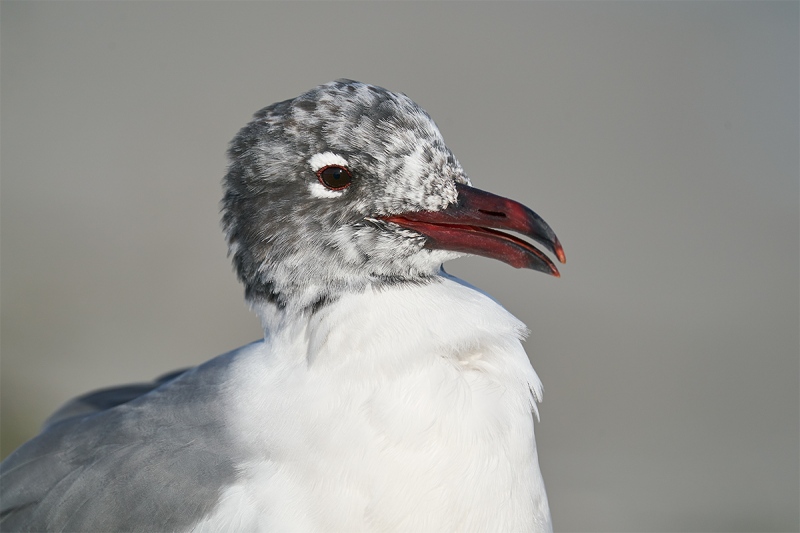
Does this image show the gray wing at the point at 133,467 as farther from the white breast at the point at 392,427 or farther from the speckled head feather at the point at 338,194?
the speckled head feather at the point at 338,194

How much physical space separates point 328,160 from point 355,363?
553 millimetres

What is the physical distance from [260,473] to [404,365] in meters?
0.49

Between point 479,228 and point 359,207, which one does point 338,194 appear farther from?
point 479,228

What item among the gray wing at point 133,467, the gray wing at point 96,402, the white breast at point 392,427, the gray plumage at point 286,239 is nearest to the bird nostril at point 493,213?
the gray plumage at point 286,239

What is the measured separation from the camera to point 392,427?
196cm

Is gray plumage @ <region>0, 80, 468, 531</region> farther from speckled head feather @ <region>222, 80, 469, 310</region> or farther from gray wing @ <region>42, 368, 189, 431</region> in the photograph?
gray wing @ <region>42, 368, 189, 431</region>

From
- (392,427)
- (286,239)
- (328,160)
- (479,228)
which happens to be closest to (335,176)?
(328,160)

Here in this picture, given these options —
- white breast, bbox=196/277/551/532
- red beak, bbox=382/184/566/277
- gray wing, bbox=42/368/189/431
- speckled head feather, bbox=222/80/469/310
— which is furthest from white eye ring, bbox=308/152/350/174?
gray wing, bbox=42/368/189/431

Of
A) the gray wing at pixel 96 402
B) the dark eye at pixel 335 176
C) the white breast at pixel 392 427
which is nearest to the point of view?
the white breast at pixel 392 427

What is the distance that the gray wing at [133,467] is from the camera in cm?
208

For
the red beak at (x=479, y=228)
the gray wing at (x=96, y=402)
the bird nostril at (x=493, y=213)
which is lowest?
the gray wing at (x=96, y=402)

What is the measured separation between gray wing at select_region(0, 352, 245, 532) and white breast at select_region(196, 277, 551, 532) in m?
0.11

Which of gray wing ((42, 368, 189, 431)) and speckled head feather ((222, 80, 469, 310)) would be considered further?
gray wing ((42, 368, 189, 431))

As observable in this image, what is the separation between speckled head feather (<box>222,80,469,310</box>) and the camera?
6.70ft
